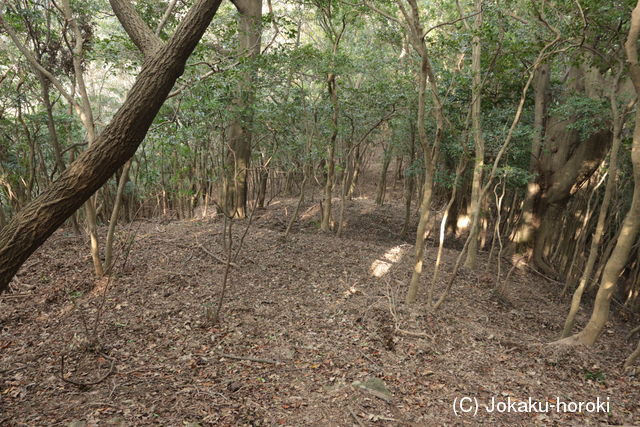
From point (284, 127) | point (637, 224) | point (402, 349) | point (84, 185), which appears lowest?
point (402, 349)

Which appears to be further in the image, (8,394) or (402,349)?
(402,349)

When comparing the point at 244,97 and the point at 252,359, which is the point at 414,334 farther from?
the point at 244,97

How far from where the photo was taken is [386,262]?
373 inches

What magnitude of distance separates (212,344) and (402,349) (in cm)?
258

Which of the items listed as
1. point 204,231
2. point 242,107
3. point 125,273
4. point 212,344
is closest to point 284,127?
point 242,107

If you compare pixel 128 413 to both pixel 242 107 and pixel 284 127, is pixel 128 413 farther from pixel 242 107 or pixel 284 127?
pixel 284 127

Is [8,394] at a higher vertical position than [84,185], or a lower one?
lower

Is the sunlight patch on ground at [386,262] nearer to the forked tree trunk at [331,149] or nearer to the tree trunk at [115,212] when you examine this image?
the forked tree trunk at [331,149]

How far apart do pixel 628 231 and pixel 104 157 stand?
6145 mm

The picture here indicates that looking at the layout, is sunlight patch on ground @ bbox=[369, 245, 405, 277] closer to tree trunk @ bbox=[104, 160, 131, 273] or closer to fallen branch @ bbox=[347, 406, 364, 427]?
fallen branch @ bbox=[347, 406, 364, 427]

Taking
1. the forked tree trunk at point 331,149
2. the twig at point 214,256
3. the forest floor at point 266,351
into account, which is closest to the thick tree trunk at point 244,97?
the twig at point 214,256

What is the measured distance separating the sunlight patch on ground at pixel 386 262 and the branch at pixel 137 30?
6.46 m

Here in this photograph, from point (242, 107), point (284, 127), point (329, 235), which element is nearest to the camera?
point (242, 107)

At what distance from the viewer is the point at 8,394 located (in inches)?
146
